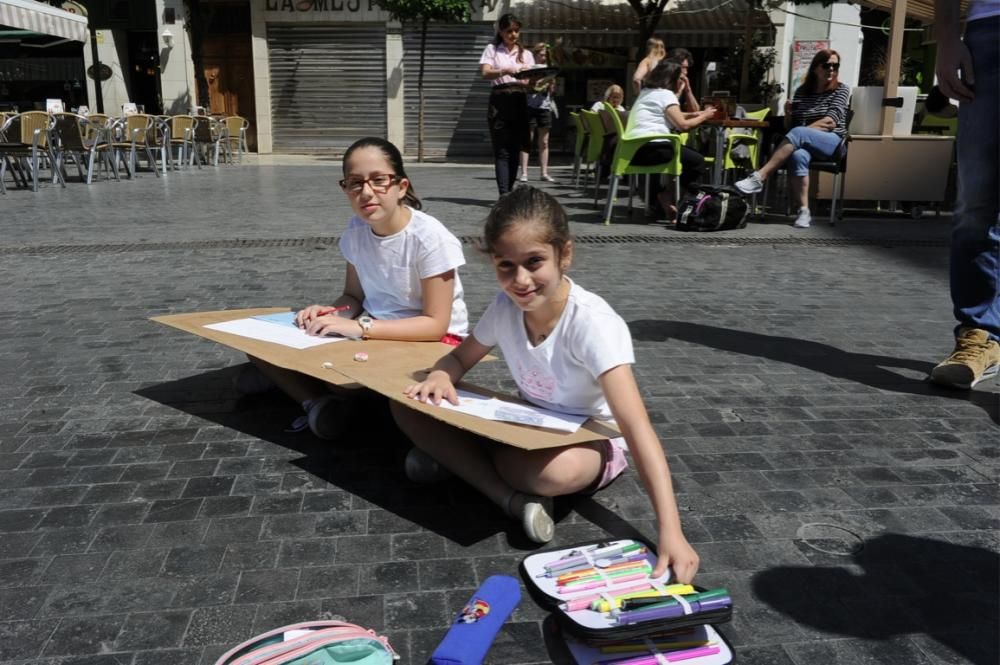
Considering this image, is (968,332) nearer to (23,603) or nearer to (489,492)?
(489,492)

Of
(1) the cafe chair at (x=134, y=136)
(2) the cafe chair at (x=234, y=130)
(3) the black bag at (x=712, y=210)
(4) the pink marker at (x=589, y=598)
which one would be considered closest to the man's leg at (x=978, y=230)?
(4) the pink marker at (x=589, y=598)

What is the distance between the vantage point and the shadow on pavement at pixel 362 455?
241 centimetres

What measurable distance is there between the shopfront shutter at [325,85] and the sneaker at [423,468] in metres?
19.3

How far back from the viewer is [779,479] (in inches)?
106

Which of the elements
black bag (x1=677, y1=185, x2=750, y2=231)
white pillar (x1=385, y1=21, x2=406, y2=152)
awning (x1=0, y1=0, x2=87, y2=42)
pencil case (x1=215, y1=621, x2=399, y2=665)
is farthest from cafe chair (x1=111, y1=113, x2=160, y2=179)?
pencil case (x1=215, y1=621, x2=399, y2=665)

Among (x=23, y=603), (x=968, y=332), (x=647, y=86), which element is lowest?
(x=23, y=603)

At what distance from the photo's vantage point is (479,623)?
1.81m

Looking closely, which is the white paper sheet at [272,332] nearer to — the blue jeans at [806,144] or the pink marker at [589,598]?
the pink marker at [589,598]

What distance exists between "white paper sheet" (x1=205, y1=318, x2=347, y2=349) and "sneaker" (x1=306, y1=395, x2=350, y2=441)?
209 millimetres

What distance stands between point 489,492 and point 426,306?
902 mm

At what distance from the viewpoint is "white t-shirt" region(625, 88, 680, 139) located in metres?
7.81


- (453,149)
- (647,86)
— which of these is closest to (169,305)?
(647,86)

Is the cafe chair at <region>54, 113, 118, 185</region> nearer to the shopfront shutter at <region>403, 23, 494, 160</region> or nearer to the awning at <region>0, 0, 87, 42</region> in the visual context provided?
the awning at <region>0, 0, 87, 42</region>

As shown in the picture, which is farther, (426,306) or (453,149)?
(453,149)
